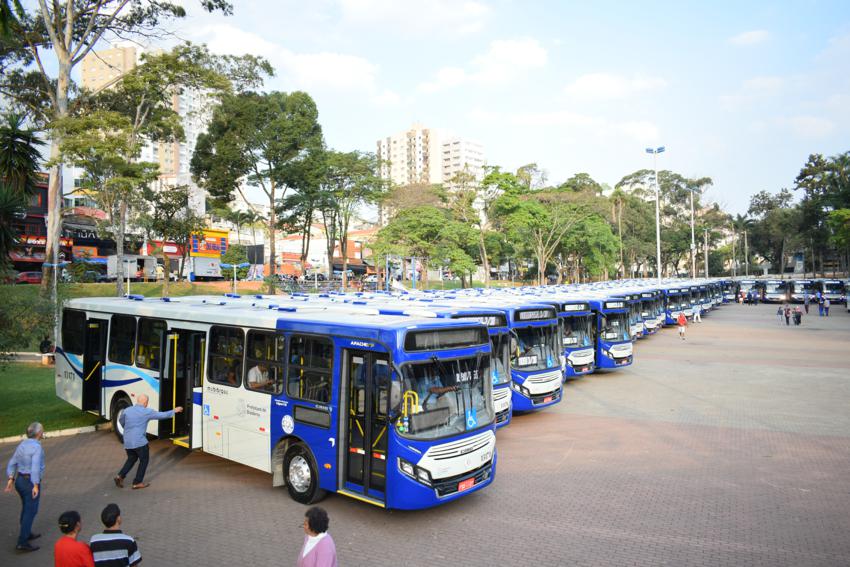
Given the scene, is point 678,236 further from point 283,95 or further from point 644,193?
point 283,95

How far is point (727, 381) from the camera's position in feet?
63.4

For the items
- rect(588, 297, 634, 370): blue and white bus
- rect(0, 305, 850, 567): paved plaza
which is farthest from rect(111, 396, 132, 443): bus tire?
rect(588, 297, 634, 370): blue and white bus

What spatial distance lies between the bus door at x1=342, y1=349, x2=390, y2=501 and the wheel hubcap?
2.60 feet

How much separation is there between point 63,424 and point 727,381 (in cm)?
1924

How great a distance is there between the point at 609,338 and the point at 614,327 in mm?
498

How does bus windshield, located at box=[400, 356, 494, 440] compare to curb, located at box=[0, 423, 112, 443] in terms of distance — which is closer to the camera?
bus windshield, located at box=[400, 356, 494, 440]

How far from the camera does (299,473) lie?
28.6ft

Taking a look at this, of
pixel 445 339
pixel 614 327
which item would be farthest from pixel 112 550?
pixel 614 327

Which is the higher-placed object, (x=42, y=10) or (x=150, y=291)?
(x=42, y=10)

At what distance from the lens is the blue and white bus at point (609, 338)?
784 inches

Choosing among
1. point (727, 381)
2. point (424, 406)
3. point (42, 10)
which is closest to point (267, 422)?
point (424, 406)

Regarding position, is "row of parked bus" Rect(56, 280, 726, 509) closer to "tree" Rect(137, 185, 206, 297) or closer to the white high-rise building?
"tree" Rect(137, 185, 206, 297)

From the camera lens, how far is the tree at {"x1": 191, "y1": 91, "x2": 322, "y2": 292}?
123ft

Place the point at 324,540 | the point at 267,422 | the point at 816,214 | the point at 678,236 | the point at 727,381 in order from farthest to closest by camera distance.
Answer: the point at 678,236, the point at 816,214, the point at 727,381, the point at 267,422, the point at 324,540
